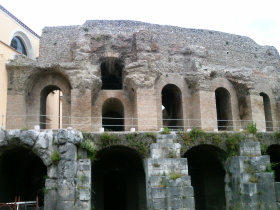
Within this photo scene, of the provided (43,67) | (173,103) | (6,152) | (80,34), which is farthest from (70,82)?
(173,103)

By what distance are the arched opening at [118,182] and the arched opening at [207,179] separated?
2.61 meters

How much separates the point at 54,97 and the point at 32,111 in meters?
5.19

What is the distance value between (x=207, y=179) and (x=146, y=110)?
4521 millimetres

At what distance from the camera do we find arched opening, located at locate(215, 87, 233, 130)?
1862 cm

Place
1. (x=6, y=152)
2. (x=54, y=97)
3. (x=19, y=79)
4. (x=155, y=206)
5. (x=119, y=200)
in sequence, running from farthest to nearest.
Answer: (x=54, y=97), (x=119, y=200), (x=19, y=79), (x=6, y=152), (x=155, y=206)

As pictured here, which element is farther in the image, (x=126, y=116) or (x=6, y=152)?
(x=126, y=116)

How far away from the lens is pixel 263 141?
15.2m

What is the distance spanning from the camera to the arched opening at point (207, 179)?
16453mm

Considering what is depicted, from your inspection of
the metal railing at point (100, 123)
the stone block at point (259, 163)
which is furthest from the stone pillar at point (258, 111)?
the stone block at point (259, 163)

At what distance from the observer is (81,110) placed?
16281 mm

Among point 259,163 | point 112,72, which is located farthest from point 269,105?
point 112,72

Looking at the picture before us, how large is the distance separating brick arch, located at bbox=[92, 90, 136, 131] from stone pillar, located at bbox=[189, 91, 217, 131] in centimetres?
312

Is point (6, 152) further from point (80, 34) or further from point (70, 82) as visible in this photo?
point (80, 34)

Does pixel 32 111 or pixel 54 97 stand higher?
pixel 54 97
